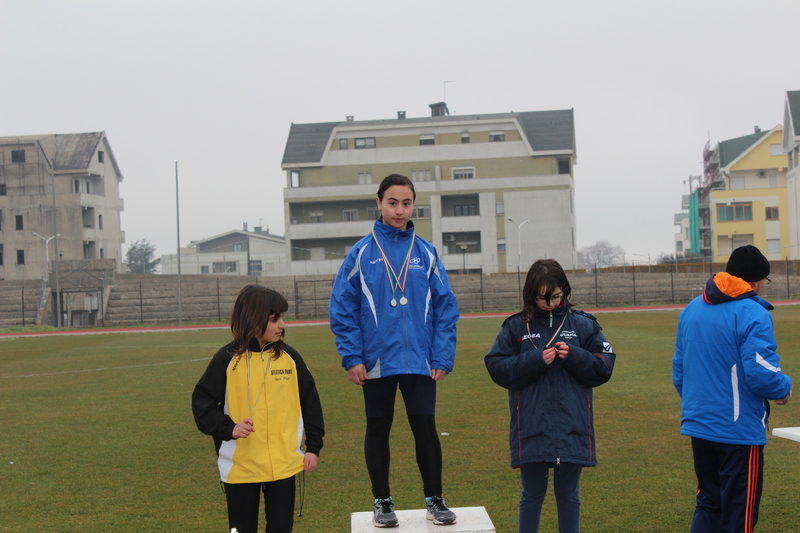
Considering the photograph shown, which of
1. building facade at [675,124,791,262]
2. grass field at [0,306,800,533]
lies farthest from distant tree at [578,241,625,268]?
grass field at [0,306,800,533]

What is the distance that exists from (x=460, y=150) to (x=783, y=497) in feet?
190

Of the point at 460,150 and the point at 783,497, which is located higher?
the point at 460,150

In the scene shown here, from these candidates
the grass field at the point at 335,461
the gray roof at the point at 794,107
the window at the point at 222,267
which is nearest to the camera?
the grass field at the point at 335,461

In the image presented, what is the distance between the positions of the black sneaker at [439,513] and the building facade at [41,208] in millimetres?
61770

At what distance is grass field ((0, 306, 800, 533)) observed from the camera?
507cm

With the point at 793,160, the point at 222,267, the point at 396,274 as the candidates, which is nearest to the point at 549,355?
the point at 396,274

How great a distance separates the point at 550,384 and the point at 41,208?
2555 inches

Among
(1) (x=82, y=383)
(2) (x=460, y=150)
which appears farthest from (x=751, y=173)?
(1) (x=82, y=383)

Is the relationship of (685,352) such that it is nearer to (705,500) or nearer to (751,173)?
(705,500)

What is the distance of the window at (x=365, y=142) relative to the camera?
62.6 m

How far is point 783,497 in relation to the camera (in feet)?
16.9

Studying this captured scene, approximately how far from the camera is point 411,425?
13.6 ft

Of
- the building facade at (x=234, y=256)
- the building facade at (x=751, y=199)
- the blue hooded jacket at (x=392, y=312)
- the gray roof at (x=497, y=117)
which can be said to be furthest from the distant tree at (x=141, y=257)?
the blue hooded jacket at (x=392, y=312)

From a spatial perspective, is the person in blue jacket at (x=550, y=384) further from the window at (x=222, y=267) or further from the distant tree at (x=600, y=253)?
the distant tree at (x=600, y=253)
